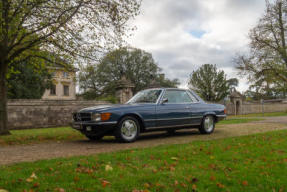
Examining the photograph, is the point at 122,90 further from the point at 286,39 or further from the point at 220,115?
the point at 286,39

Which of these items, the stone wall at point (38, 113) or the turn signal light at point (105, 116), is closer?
the turn signal light at point (105, 116)

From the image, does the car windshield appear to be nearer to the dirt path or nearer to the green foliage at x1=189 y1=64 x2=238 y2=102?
the dirt path

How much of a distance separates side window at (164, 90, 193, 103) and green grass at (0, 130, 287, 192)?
336 centimetres

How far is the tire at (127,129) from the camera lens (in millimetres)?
7198

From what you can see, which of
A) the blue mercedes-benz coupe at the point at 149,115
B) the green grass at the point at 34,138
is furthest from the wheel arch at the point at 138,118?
the green grass at the point at 34,138

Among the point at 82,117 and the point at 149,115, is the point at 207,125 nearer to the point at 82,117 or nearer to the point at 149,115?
the point at 149,115

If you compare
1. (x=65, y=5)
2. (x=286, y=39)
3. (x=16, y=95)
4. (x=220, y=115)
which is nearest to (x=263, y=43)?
(x=286, y=39)

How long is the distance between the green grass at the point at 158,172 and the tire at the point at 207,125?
381 cm

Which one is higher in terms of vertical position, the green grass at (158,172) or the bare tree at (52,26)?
the bare tree at (52,26)

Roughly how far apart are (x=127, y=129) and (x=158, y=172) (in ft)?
11.8

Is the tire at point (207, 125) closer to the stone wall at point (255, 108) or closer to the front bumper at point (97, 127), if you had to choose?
the front bumper at point (97, 127)

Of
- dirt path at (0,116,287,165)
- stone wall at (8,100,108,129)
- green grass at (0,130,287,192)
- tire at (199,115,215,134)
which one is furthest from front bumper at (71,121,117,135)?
stone wall at (8,100,108,129)

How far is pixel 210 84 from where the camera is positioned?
190 feet

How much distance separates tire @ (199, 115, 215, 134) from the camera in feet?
30.2
